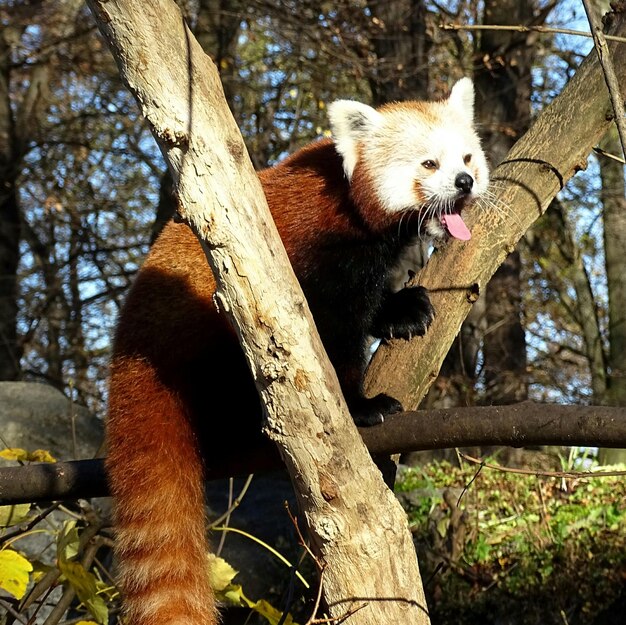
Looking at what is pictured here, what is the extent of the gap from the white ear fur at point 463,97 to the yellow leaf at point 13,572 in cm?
270

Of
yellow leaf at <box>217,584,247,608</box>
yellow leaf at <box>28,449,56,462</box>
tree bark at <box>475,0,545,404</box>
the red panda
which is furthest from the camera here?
tree bark at <box>475,0,545,404</box>

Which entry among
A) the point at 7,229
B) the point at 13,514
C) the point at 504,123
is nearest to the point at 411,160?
the point at 13,514

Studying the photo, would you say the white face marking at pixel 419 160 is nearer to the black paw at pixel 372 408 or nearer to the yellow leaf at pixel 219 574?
the black paw at pixel 372 408

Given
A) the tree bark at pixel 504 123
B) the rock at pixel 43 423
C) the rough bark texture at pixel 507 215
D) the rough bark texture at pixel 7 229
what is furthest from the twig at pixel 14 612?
the rough bark texture at pixel 7 229

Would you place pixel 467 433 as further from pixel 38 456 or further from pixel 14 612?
pixel 38 456

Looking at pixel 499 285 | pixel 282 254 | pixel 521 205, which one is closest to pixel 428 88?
pixel 499 285

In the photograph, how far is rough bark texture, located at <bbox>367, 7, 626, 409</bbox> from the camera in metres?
3.09

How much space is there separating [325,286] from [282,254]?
121 cm

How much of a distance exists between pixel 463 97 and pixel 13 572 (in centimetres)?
283

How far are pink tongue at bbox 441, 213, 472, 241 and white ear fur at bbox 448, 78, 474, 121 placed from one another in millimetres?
737

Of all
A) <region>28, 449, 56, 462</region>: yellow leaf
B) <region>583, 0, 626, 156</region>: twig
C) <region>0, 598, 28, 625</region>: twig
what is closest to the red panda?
<region>0, 598, 28, 625</region>: twig

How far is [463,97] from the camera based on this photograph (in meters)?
3.97

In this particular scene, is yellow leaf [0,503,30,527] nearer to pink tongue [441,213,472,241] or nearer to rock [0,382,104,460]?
pink tongue [441,213,472,241]

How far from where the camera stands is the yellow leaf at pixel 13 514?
10.2ft
